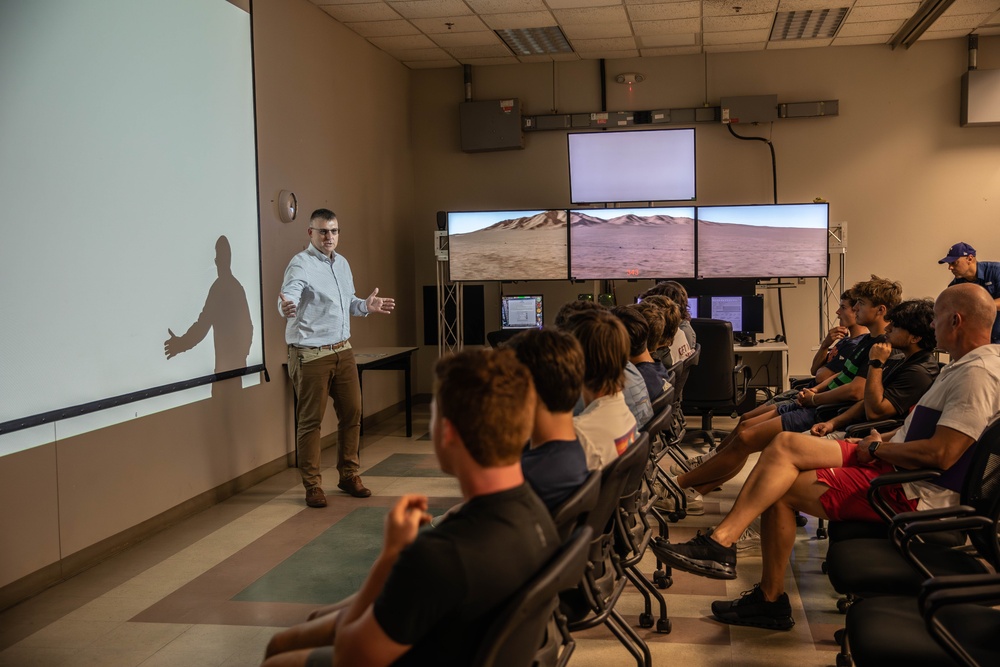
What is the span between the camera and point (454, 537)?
1394 mm

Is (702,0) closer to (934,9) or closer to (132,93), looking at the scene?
(934,9)

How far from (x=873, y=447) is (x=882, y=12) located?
5.42m

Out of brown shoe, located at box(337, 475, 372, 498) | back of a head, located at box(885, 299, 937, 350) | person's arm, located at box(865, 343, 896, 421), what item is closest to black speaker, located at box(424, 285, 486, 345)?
Answer: brown shoe, located at box(337, 475, 372, 498)

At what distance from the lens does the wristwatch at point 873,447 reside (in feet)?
9.29

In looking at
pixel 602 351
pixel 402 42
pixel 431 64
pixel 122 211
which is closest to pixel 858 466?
pixel 602 351

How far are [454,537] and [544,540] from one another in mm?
203

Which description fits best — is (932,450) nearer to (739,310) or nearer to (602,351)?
(602,351)

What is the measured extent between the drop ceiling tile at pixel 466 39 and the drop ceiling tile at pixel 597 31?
0.68 meters

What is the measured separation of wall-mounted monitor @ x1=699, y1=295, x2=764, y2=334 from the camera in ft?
24.2

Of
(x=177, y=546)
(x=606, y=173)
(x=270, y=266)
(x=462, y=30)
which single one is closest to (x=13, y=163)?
(x=177, y=546)

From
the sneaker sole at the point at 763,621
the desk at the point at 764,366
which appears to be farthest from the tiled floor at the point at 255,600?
the desk at the point at 764,366

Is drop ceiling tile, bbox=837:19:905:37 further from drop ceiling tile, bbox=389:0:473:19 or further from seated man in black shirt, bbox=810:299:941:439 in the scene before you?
seated man in black shirt, bbox=810:299:941:439

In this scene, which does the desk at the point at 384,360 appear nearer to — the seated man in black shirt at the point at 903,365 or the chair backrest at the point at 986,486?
the seated man in black shirt at the point at 903,365

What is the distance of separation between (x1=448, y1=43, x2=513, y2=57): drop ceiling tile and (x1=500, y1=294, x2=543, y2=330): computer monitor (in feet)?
7.76
